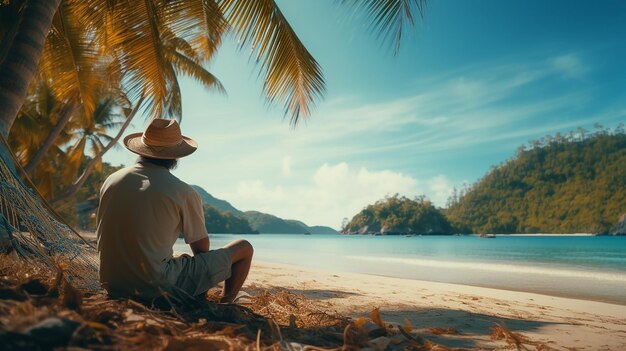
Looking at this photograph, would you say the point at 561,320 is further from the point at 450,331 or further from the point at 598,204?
the point at 598,204

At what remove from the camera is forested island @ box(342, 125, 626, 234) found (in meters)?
64.6

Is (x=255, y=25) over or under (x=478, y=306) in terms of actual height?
over

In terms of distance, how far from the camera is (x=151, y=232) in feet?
6.85

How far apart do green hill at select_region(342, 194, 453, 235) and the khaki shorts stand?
88286 millimetres

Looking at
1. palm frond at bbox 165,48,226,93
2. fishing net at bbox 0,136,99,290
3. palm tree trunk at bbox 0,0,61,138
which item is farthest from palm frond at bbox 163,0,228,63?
palm frond at bbox 165,48,226,93

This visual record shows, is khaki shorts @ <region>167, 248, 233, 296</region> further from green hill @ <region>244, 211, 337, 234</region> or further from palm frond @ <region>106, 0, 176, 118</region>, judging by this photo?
green hill @ <region>244, 211, 337, 234</region>

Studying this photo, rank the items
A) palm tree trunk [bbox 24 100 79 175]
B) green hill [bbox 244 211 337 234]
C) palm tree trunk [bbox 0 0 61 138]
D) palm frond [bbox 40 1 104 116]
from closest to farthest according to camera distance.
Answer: palm tree trunk [bbox 0 0 61 138]
palm frond [bbox 40 1 104 116]
palm tree trunk [bbox 24 100 79 175]
green hill [bbox 244 211 337 234]

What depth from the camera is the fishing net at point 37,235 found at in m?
2.68

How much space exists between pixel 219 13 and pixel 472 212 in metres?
89.3

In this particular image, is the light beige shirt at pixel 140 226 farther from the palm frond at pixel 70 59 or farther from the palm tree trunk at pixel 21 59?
the palm frond at pixel 70 59

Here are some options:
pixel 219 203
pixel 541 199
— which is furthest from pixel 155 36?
pixel 219 203

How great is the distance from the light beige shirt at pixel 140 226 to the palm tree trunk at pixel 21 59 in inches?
88.2

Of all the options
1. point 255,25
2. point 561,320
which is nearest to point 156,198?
point 255,25

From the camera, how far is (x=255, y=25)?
15.9ft
